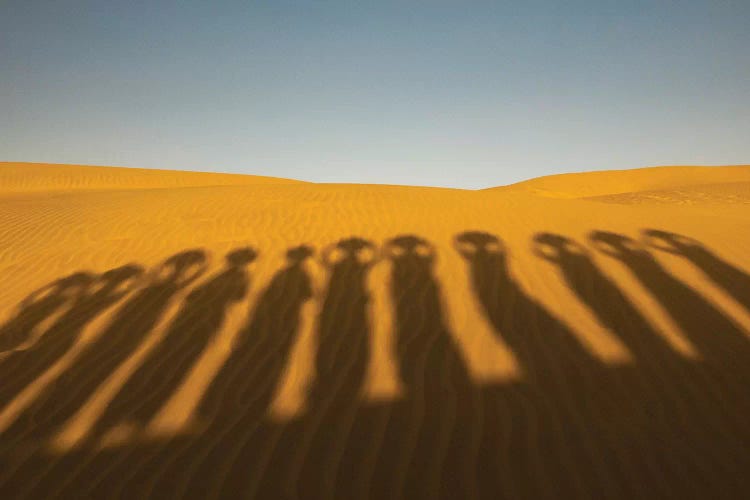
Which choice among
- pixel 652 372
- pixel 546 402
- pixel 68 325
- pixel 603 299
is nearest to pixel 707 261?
pixel 603 299

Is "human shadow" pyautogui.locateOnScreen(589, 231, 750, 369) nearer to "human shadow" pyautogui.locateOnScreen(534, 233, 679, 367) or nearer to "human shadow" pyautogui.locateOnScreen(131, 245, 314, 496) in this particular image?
"human shadow" pyautogui.locateOnScreen(534, 233, 679, 367)

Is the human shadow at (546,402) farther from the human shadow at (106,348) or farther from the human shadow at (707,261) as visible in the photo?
the human shadow at (106,348)

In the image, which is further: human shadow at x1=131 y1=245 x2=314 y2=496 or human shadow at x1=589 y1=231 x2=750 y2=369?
human shadow at x1=589 y1=231 x2=750 y2=369

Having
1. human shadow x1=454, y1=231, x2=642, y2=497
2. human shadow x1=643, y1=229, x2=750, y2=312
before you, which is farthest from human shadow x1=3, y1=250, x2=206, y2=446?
human shadow x1=643, y1=229, x2=750, y2=312

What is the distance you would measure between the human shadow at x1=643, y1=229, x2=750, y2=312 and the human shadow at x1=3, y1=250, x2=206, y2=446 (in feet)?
18.1

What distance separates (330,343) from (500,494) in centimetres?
193

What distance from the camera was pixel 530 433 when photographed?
101 inches

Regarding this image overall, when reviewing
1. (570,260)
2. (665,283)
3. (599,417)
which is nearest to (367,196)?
(570,260)

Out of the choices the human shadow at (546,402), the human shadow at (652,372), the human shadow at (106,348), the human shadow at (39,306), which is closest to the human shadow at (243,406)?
the human shadow at (106,348)

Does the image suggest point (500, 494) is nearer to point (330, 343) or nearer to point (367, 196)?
point (330, 343)

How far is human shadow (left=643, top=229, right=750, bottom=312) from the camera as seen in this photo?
452 centimetres

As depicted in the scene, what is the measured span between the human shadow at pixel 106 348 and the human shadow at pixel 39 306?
33 cm

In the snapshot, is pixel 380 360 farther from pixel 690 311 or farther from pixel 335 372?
pixel 690 311

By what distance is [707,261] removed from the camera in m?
5.28
